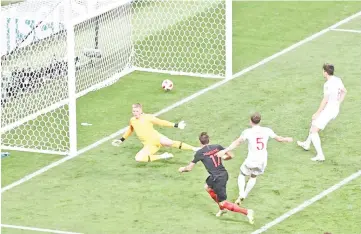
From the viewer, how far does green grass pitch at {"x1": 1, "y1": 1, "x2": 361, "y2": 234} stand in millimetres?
21828

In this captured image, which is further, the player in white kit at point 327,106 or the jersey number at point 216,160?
the player in white kit at point 327,106

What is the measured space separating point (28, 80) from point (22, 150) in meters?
2.01

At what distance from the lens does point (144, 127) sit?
24.4 m

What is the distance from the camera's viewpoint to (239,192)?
→ 22.7 meters

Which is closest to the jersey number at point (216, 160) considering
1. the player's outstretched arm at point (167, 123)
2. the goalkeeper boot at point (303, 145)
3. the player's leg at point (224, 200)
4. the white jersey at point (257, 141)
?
the player's leg at point (224, 200)

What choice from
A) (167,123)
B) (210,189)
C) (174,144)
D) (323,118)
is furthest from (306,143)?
(210,189)

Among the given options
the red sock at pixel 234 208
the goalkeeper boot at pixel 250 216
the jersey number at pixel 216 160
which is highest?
the jersey number at pixel 216 160

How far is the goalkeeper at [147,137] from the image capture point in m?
24.4

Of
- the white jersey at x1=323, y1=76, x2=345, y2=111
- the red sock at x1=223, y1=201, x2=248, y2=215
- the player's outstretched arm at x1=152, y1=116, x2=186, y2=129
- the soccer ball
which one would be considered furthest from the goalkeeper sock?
the soccer ball

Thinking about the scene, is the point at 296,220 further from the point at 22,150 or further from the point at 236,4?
the point at 236,4

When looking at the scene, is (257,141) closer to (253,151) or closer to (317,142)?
(253,151)

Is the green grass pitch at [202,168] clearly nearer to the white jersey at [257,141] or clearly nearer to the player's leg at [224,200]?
the player's leg at [224,200]

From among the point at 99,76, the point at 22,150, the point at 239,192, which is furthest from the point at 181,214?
the point at 99,76

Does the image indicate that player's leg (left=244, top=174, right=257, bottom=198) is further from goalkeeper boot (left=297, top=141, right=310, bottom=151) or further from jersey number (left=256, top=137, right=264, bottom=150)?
goalkeeper boot (left=297, top=141, right=310, bottom=151)
